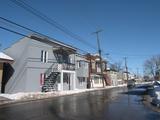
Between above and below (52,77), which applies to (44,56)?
above

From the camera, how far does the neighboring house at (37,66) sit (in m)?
34.7

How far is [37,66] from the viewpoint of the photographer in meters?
36.7

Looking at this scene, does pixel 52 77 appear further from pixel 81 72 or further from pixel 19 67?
pixel 81 72

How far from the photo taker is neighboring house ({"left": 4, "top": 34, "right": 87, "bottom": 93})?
1366 inches

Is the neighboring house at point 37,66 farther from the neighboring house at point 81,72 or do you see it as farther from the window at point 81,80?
the window at point 81,80

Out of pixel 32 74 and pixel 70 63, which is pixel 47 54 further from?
pixel 70 63

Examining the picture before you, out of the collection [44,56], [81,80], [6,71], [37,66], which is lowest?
[81,80]

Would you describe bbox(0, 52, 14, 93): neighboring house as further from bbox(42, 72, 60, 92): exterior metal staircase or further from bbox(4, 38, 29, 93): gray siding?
bbox(42, 72, 60, 92): exterior metal staircase

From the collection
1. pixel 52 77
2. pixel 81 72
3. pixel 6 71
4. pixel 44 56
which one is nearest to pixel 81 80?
pixel 81 72

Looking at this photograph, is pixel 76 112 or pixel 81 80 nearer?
pixel 76 112

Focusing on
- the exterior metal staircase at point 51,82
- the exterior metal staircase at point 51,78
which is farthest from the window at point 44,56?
the exterior metal staircase at point 51,82

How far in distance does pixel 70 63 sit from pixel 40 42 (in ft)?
36.1

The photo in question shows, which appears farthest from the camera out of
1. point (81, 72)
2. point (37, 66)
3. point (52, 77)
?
point (81, 72)

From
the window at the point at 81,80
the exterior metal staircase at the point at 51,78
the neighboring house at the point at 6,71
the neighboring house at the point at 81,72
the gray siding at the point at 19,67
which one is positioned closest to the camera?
the gray siding at the point at 19,67
